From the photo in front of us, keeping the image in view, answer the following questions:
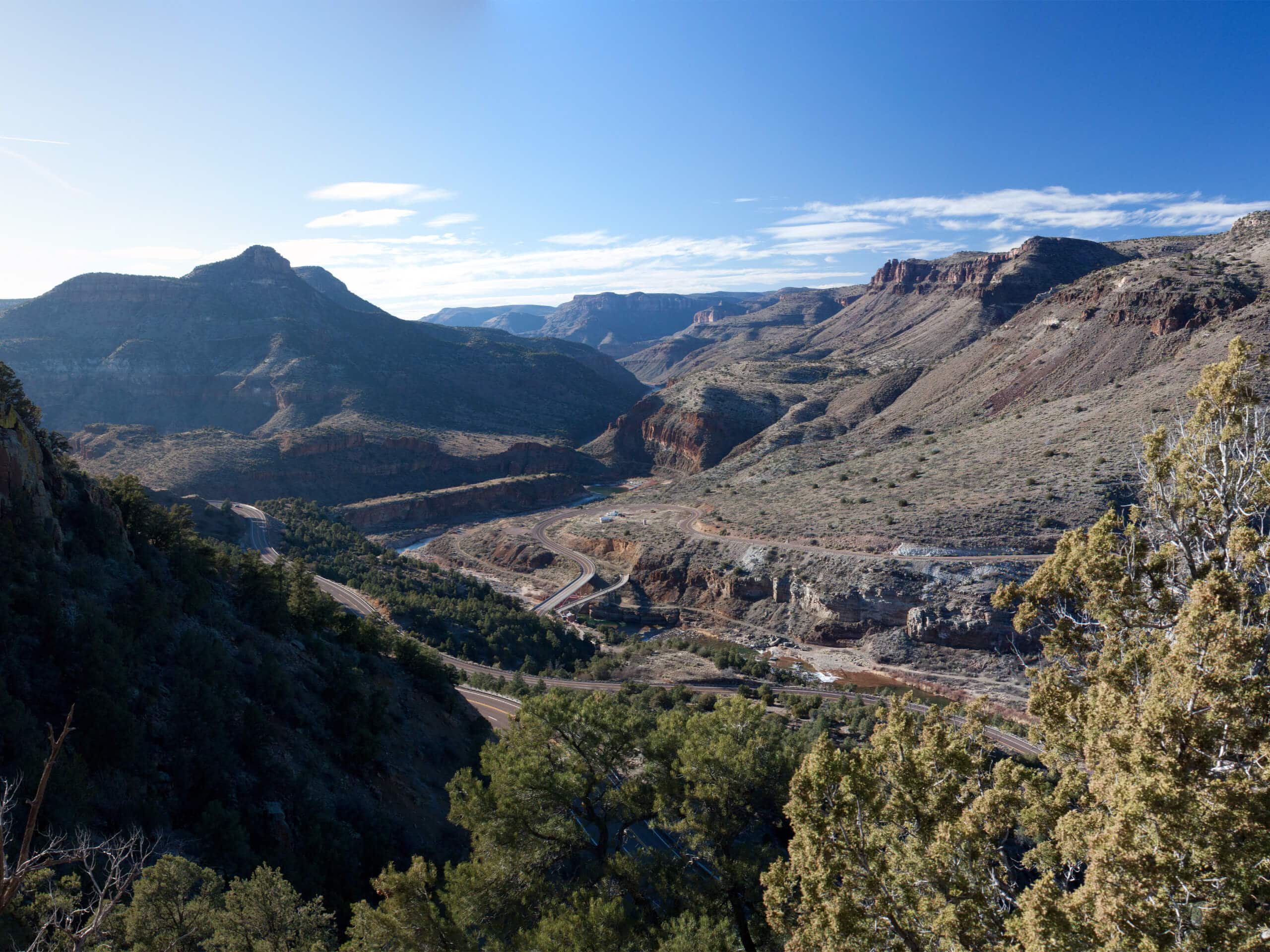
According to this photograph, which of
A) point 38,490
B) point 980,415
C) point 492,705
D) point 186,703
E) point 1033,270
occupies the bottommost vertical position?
point 492,705

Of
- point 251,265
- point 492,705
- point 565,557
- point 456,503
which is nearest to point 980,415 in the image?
point 565,557

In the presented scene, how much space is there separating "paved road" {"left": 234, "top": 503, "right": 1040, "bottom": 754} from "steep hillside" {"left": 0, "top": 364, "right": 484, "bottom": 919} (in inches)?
331

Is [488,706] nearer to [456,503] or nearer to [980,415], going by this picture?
[456,503]

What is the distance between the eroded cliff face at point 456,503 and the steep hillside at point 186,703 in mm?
69340

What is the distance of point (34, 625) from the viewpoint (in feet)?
59.1

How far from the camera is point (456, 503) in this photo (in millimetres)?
102938

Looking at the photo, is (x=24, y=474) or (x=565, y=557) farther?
(x=565, y=557)

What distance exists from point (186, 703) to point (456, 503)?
277 ft

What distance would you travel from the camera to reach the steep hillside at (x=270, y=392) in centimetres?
10275

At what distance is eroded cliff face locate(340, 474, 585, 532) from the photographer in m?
98.0

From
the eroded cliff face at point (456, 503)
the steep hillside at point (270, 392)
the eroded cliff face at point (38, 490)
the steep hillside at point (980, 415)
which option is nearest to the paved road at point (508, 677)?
the steep hillside at point (980, 415)

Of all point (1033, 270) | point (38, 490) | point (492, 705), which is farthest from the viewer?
point (1033, 270)

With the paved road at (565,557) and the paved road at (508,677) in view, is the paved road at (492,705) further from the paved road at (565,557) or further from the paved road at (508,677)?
the paved road at (565,557)

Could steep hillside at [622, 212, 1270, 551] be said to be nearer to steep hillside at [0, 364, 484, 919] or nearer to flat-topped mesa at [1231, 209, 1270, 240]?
flat-topped mesa at [1231, 209, 1270, 240]
